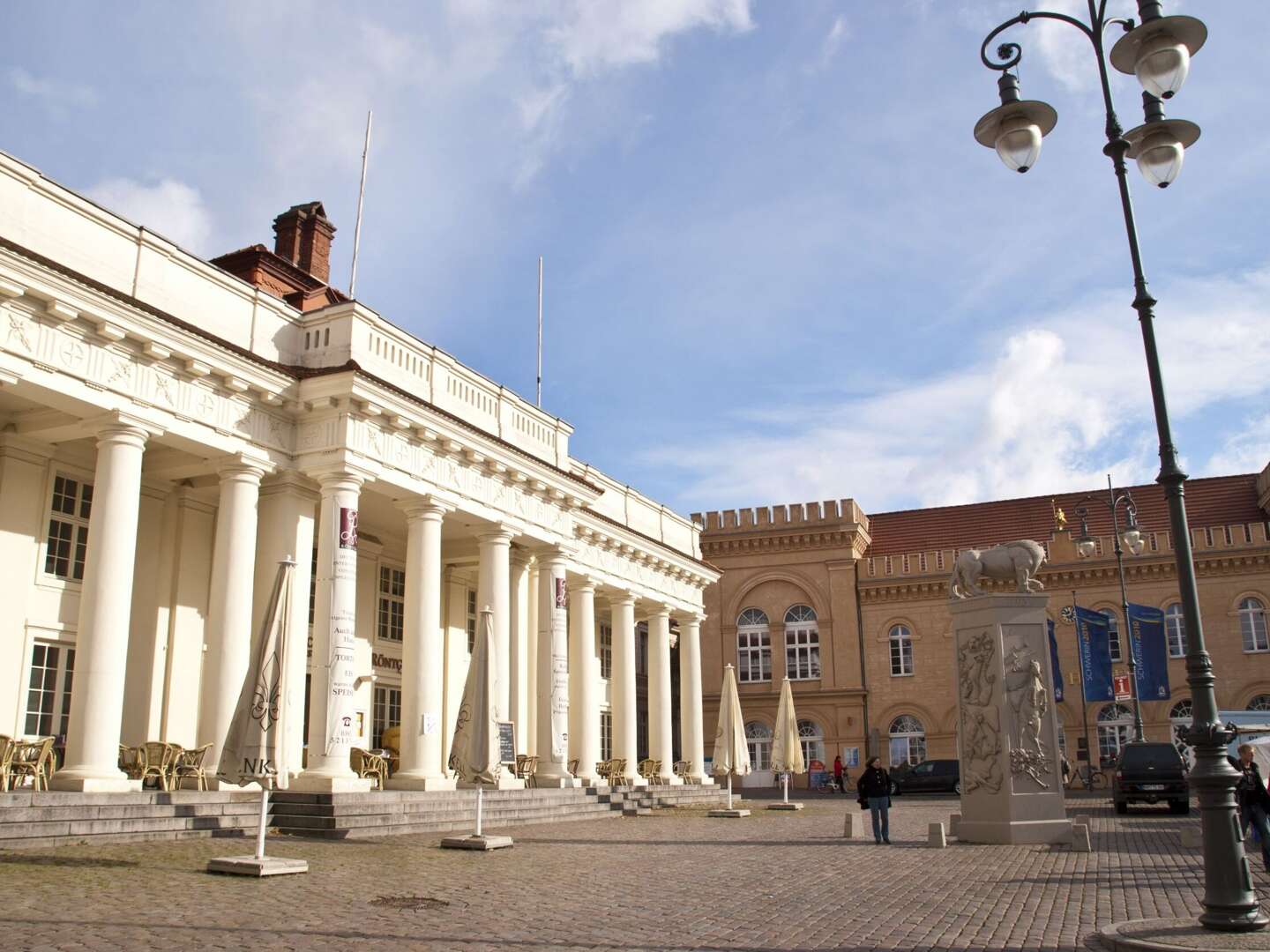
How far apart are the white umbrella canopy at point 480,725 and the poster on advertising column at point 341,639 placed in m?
2.47

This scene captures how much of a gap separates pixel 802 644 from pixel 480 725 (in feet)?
108

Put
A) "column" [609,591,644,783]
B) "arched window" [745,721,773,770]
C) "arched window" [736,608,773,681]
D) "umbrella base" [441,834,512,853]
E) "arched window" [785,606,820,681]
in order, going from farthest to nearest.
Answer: "arched window" [736,608,773,681], "arched window" [785,606,820,681], "arched window" [745,721,773,770], "column" [609,591,644,783], "umbrella base" [441,834,512,853]

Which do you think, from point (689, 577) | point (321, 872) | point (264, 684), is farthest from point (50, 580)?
point (689, 577)

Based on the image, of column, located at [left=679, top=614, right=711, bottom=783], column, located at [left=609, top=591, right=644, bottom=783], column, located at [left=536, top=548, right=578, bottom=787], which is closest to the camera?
column, located at [left=536, top=548, right=578, bottom=787]

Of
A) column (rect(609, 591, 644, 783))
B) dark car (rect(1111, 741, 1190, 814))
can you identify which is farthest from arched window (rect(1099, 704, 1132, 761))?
column (rect(609, 591, 644, 783))

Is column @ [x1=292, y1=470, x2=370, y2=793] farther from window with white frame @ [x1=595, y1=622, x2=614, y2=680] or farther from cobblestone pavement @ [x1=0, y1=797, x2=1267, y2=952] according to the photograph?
window with white frame @ [x1=595, y1=622, x2=614, y2=680]

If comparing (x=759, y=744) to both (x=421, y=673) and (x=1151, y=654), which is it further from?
(x=421, y=673)

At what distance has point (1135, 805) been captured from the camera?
26.1 metres

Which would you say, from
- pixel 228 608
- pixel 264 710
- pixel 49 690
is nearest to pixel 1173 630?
pixel 228 608

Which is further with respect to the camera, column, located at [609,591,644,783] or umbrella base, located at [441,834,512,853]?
column, located at [609,591,644,783]

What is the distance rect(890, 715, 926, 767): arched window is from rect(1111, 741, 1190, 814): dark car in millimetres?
21191

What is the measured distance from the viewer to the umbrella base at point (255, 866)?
10.8m

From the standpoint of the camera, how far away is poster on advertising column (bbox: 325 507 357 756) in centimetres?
1762

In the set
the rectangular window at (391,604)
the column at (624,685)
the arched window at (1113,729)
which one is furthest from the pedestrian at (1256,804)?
the arched window at (1113,729)
